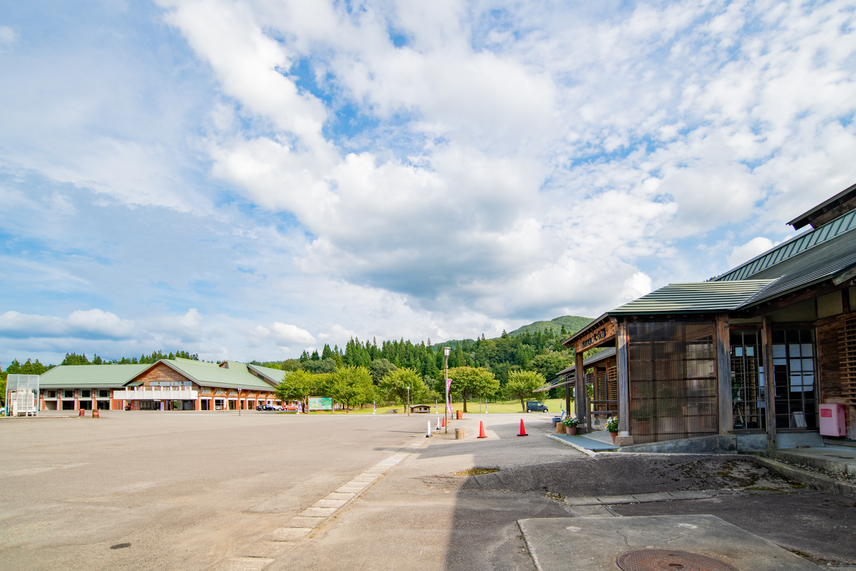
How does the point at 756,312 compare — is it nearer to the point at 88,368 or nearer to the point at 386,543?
the point at 386,543

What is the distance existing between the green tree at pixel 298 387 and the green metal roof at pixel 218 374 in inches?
442

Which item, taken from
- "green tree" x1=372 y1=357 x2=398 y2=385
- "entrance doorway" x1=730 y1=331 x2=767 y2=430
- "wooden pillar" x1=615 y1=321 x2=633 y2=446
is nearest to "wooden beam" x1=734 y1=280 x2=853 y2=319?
"entrance doorway" x1=730 y1=331 x2=767 y2=430

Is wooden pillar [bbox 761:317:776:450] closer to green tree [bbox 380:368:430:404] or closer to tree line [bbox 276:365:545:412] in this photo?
tree line [bbox 276:365:545:412]

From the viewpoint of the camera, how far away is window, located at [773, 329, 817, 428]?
12.8 m

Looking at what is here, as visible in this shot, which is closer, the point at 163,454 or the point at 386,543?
the point at 386,543

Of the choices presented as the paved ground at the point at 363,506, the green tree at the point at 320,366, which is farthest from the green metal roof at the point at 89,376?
the paved ground at the point at 363,506

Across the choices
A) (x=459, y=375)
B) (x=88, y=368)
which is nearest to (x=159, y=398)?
(x=88, y=368)

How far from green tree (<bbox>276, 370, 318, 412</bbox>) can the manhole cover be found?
70086mm

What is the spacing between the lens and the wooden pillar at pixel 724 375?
12672 millimetres

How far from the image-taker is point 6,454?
17.0 metres

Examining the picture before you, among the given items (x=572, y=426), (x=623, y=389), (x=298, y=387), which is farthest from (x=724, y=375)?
(x=298, y=387)

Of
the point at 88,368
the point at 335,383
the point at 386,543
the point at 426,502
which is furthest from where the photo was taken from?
the point at 88,368

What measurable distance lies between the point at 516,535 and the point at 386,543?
1850 millimetres

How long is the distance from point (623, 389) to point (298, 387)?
64669mm
